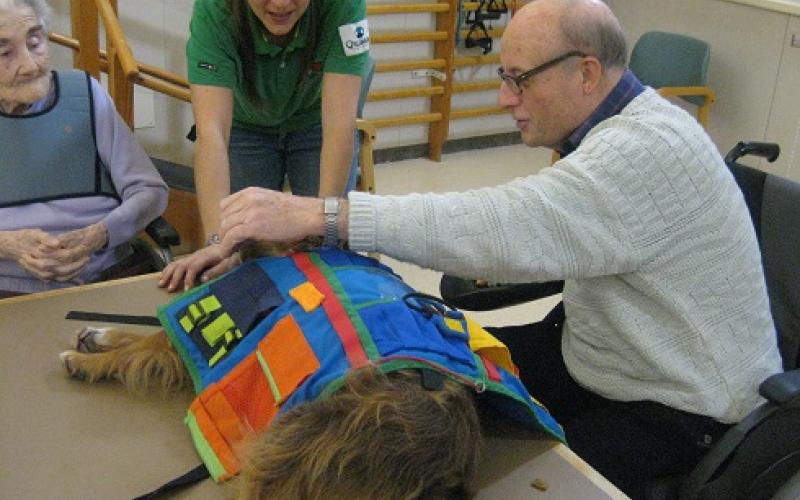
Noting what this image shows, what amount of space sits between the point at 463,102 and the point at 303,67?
3195mm

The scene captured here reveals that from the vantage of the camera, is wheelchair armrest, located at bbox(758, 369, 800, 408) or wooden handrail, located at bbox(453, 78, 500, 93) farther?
wooden handrail, located at bbox(453, 78, 500, 93)

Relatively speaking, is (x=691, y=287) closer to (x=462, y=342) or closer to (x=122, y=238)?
(x=462, y=342)

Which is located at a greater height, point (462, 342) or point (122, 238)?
point (462, 342)

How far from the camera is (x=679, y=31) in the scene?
14.4ft

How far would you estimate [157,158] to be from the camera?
3.59 metres

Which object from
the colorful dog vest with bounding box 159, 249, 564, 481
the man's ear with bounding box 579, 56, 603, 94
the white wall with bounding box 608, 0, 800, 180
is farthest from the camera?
the white wall with bounding box 608, 0, 800, 180

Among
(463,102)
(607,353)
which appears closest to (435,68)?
(463,102)

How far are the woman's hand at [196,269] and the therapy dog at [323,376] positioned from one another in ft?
0.58

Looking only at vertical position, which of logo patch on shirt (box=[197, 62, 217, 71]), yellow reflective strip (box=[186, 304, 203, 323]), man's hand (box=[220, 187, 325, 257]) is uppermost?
logo patch on shirt (box=[197, 62, 217, 71])

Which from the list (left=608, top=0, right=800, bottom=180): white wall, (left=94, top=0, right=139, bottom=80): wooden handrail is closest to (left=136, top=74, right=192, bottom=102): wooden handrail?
(left=94, top=0, right=139, bottom=80): wooden handrail

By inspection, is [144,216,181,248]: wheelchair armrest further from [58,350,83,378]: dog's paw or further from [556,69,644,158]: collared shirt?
[556,69,644,158]: collared shirt

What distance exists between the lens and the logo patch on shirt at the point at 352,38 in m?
1.88

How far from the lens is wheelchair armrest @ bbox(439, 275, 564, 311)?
1812 millimetres

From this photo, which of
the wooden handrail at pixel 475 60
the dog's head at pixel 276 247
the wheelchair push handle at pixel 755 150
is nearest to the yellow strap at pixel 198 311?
the dog's head at pixel 276 247
